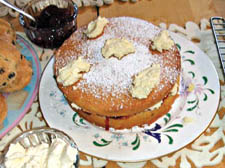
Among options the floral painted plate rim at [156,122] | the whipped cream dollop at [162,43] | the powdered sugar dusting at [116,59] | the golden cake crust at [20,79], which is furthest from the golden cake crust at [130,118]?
the golden cake crust at [20,79]

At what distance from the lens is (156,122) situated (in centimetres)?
161

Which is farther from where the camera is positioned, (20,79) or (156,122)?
(20,79)

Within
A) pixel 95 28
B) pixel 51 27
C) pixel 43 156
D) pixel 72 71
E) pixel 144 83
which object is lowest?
pixel 43 156

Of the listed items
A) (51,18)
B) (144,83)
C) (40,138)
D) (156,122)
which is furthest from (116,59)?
(51,18)

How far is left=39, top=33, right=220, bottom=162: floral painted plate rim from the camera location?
1445 millimetres

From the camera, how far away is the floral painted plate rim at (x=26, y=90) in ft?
5.43

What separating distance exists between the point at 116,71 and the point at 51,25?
0.71 meters

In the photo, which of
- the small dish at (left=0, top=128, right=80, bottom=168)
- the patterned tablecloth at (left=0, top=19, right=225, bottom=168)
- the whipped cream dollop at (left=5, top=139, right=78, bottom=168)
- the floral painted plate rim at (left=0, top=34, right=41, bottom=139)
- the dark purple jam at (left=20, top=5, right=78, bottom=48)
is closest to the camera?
the whipped cream dollop at (left=5, top=139, right=78, bottom=168)

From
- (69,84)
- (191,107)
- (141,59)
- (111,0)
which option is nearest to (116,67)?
(141,59)

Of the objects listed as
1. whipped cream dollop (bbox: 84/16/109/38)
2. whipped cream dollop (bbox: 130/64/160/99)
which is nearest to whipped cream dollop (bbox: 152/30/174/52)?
whipped cream dollop (bbox: 130/64/160/99)

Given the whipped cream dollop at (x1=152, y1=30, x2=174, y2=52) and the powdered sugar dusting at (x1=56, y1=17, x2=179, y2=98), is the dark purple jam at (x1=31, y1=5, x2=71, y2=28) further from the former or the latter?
the whipped cream dollop at (x1=152, y1=30, x2=174, y2=52)

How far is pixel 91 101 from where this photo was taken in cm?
146

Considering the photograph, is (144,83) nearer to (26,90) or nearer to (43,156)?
(43,156)

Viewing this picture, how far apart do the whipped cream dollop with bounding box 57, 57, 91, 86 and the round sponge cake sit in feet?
0.09
